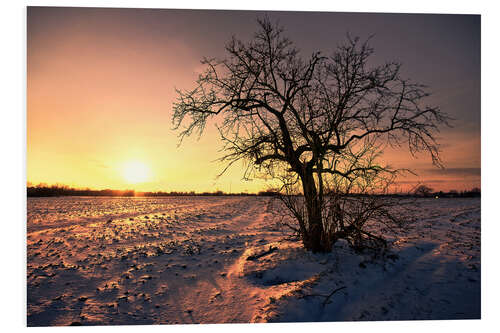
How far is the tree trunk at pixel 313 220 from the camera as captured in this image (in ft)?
17.9

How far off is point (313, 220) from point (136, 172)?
5.23 meters

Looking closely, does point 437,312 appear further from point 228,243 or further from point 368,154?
point 228,243

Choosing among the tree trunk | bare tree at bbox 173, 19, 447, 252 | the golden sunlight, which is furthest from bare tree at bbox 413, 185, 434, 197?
the golden sunlight

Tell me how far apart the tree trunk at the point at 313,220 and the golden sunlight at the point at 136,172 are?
15.1 ft

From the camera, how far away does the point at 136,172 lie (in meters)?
7.07

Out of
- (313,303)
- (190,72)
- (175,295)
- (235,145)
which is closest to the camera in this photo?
(313,303)

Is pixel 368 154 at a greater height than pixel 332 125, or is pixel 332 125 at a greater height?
pixel 332 125

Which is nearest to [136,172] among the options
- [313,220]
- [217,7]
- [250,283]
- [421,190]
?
[250,283]

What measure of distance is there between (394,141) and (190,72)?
5265mm

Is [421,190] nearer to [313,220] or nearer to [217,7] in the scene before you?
[313,220]

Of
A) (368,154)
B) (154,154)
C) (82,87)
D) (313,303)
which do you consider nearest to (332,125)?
(368,154)

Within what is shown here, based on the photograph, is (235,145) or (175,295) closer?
(175,295)

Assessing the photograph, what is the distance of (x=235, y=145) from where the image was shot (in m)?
5.56
